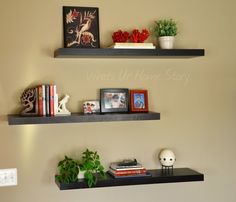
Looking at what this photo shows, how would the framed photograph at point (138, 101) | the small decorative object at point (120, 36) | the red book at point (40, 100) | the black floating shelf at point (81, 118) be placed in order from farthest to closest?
the framed photograph at point (138, 101) < the small decorative object at point (120, 36) < the red book at point (40, 100) < the black floating shelf at point (81, 118)

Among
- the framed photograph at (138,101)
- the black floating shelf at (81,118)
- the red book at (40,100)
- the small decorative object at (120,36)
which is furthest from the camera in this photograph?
the framed photograph at (138,101)

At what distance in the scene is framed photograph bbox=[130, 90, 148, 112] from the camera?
2.59 meters

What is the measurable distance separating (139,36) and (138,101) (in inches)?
15.5

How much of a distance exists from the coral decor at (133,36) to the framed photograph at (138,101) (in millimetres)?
317

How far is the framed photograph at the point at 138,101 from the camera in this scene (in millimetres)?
2592

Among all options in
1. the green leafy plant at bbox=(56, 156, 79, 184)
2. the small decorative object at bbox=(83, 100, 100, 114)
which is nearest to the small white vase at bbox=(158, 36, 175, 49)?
the small decorative object at bbox=(83, 100, 100, 114)

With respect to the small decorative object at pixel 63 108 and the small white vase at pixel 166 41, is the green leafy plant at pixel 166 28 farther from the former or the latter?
the small decorative object at pixel 63 108

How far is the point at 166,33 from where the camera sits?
2.55m

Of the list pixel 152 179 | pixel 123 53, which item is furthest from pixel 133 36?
pixel 152 179

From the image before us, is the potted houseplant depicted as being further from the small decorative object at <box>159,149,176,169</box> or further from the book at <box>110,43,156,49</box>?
the small decorative object at <box>159,149,176,169</box>

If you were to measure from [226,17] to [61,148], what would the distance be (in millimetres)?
1349

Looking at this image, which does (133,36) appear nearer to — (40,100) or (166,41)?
(166,41)

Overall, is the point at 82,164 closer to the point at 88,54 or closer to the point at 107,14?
the point at 88,54

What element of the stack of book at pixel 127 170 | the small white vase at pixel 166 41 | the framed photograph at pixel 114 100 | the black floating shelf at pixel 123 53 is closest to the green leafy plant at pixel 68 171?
the stack of book at pixel 127 170
